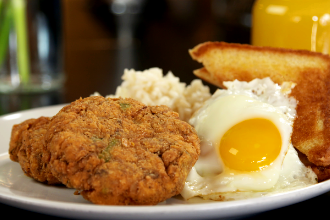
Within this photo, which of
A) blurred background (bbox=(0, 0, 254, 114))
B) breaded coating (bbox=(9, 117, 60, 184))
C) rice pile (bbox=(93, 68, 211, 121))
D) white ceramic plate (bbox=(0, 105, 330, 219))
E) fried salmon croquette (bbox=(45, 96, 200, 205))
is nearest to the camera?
white ceramic plate (bbox=(0, 105, 330, 219))

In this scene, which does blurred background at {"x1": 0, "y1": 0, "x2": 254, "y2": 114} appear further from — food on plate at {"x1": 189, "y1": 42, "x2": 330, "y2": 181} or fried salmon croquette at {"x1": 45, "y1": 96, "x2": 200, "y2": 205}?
fried salmon croquette at {"x1": 45, "y1": 96, "x2": 200, "y2": 205}

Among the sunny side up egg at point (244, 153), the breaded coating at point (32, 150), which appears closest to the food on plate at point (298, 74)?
the sunny side up egg at point (244, 153)

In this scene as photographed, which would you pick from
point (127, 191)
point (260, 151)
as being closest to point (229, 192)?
point (260, 151)

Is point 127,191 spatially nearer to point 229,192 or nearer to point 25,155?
point 229,192

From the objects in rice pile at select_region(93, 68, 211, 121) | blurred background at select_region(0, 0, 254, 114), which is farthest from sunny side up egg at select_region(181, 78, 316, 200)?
blurred background at select_region(0, 0, 254, 114)

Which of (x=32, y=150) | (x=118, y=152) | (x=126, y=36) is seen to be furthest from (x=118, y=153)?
(x=126, y=36)
